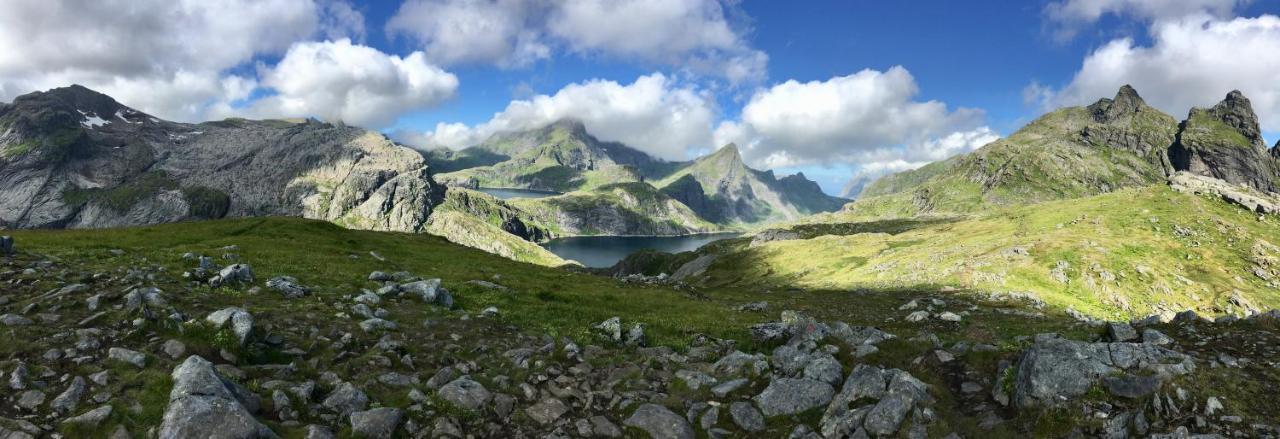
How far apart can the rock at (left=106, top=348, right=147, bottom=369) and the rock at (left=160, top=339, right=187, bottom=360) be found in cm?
75

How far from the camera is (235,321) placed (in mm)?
15852

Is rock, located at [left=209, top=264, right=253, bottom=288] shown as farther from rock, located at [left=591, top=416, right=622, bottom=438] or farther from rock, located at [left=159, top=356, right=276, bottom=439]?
rock, located at [left=591, top=416, right=622, bottom=438]

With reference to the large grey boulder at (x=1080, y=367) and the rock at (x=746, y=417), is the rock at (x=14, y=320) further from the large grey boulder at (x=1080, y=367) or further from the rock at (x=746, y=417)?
the large grey boulder at (x=1080, y=367)

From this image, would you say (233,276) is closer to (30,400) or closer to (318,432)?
(30,400)

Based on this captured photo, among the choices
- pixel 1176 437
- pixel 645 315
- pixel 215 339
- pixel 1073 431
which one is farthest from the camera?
pixel 645 315

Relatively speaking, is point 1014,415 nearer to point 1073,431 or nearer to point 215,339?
point 1073,431

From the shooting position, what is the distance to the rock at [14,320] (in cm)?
1408

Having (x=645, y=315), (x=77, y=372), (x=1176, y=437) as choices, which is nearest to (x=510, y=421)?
(x=77, y=372)

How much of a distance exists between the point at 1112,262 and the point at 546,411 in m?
76.8

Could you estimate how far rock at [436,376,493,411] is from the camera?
13680 millimetres

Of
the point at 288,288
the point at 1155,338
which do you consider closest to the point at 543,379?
the point at 288,288

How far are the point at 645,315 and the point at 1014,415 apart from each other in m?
21.4

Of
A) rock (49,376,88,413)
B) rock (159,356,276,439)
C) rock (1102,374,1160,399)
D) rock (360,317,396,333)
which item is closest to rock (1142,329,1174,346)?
rock (1102,374,1160,399)

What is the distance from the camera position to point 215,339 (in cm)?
1488
